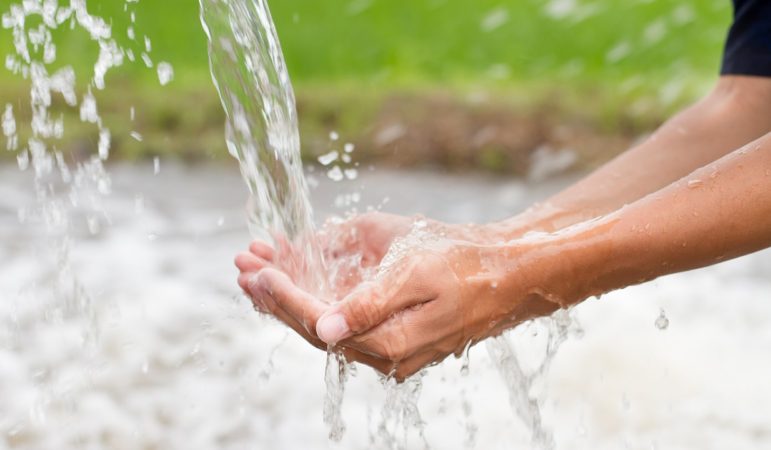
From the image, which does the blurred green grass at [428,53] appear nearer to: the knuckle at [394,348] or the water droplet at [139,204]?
the water droplet at [139,204]

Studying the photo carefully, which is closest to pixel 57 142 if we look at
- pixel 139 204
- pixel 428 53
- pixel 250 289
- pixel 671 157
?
pixel 139 204

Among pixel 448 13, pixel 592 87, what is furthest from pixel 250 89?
pixel 448 13

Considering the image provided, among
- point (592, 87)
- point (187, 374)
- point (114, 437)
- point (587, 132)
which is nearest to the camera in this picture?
point (114, 437)

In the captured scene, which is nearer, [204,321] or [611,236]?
[611,236]

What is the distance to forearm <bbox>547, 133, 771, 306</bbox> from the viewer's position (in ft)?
4.10

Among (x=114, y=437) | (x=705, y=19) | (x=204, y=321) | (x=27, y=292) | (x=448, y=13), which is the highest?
(x=448, y=13)

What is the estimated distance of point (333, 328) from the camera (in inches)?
49.0

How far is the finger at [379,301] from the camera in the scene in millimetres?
1242

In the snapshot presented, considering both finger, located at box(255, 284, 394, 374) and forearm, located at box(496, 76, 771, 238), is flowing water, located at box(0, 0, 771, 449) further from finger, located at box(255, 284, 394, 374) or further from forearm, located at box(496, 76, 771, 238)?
forearm, located at box(496, 76, 771, 238)

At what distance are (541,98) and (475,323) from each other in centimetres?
319

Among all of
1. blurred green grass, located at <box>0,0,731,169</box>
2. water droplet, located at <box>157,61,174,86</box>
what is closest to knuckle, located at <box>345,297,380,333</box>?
blurred green grass, located at <box>0,0,731,169</box>

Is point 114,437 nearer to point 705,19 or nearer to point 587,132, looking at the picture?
point 587,132

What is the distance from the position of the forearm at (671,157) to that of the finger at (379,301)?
0.42 metres

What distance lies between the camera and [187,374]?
8.37ft
